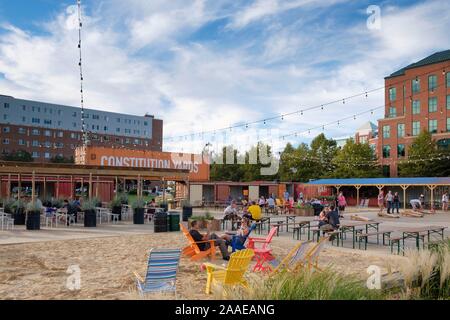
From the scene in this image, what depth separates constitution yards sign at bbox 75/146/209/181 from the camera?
29.1m

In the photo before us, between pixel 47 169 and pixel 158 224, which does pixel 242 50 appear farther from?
pixel 47 169

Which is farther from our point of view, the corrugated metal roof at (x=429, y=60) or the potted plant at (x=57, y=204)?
the corrugated metal roof at (x=429, y=60)

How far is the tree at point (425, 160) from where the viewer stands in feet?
132

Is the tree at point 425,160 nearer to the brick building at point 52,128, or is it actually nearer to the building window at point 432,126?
the building window at point 432,126

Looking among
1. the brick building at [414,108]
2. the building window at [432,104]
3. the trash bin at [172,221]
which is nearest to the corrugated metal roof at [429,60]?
the brick building at [414,108]

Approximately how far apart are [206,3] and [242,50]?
4.23 meters

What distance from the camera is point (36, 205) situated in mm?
14719

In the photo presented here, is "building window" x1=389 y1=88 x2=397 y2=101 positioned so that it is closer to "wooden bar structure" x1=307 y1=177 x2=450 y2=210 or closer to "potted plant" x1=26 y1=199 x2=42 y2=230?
"wooden bar structure" x1=307 y1=177 x2=450 y2=210

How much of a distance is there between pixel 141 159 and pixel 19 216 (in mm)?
15548

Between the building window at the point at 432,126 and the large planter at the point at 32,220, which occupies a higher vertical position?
the building window at the point at 432,126

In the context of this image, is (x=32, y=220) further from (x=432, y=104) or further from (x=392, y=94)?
(x=392, y=94)

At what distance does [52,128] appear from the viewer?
71000 mm

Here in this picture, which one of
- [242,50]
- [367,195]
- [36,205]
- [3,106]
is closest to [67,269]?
[36,205]

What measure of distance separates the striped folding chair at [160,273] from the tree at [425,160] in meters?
39.3
